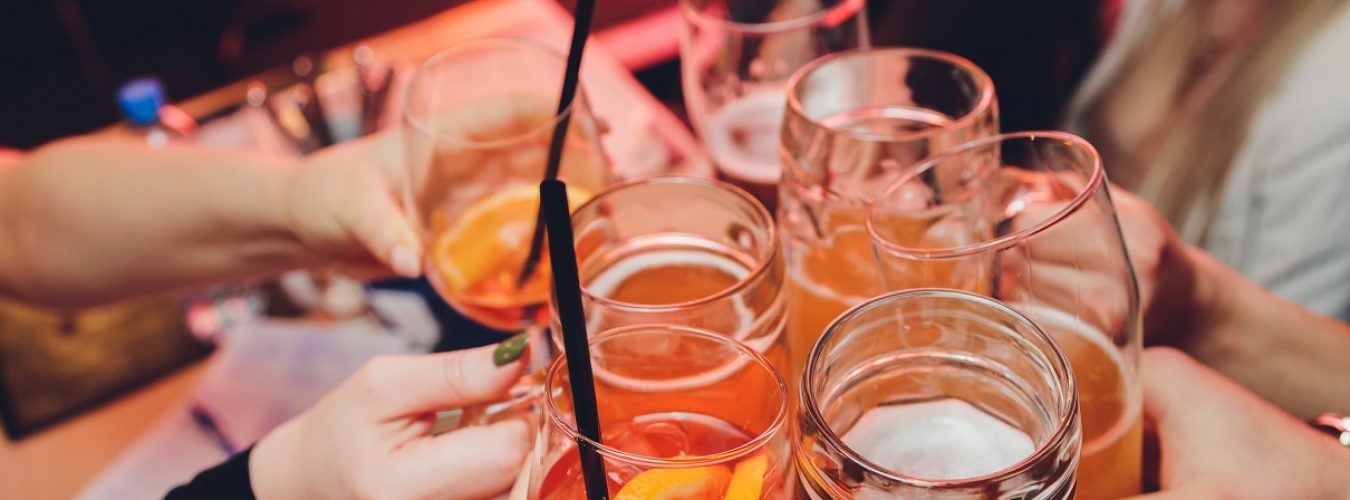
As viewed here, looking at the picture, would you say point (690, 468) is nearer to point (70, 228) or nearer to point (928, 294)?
point (928, 294)

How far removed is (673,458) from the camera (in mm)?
470

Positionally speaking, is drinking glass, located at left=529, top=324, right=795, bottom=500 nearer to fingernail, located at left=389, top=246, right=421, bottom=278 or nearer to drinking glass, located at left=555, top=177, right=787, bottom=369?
drinking glass, located at left=555, top=177, right=787, bottom=369

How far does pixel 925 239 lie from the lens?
26.1 inches

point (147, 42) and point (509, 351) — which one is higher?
point (509, 351)

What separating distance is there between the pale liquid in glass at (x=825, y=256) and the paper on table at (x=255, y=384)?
2.09 ft

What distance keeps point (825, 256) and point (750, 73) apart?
0.44 meters

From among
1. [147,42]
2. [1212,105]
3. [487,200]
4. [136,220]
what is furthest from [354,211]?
[147,42]

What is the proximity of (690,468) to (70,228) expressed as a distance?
112 centimetres

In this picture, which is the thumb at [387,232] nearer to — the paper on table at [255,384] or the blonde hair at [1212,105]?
the paper on table at [255,384]

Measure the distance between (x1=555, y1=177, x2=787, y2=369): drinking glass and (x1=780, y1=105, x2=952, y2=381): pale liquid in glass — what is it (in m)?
0.04

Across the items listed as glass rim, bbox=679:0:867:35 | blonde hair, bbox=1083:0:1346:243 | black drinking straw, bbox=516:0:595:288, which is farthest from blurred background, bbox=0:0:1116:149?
black drinking straw, bbox=516:0:595:288

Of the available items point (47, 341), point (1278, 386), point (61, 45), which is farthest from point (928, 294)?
point (61, 45)

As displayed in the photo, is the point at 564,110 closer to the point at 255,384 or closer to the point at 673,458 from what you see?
the point at 673,458

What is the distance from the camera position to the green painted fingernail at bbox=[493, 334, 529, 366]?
0.63 meters
